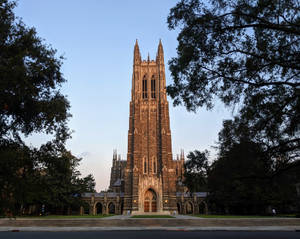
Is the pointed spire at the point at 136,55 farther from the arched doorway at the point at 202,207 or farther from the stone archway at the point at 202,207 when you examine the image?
the arched doorway at the point at 202,207

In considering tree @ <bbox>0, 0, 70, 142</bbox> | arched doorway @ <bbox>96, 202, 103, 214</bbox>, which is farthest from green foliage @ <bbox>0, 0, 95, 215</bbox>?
arched doorway @ <bbox>96, 202, 103, 214</bbox>

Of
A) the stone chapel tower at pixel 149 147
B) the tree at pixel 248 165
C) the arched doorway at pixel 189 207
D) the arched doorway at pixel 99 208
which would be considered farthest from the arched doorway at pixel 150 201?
the tree at pixel 248 165

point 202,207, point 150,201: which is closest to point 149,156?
point 150,201

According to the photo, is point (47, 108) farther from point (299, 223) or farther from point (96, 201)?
point (96, 201)

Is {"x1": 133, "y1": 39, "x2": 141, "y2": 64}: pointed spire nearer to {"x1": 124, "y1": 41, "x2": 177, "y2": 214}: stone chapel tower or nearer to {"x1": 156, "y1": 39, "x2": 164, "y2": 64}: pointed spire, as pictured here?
{"x1": 124, "y1": 41, "x2": 177, "y2": 214}: stone chapel tower

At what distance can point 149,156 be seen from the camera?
5038 cm

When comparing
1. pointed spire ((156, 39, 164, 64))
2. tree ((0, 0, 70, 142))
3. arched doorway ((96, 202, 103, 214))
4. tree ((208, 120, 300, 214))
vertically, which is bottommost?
arched doorway ((96, 202, 103, 214))

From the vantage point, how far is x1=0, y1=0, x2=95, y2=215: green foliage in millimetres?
8914

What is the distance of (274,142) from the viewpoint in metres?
10.4

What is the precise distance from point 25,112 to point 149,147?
41304mm

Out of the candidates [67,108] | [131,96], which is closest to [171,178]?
[131,96]

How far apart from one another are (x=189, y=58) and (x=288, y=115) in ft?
13.3

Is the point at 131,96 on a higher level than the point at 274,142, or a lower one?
higher

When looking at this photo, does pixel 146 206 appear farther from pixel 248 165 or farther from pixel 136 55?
pixel 248 165
